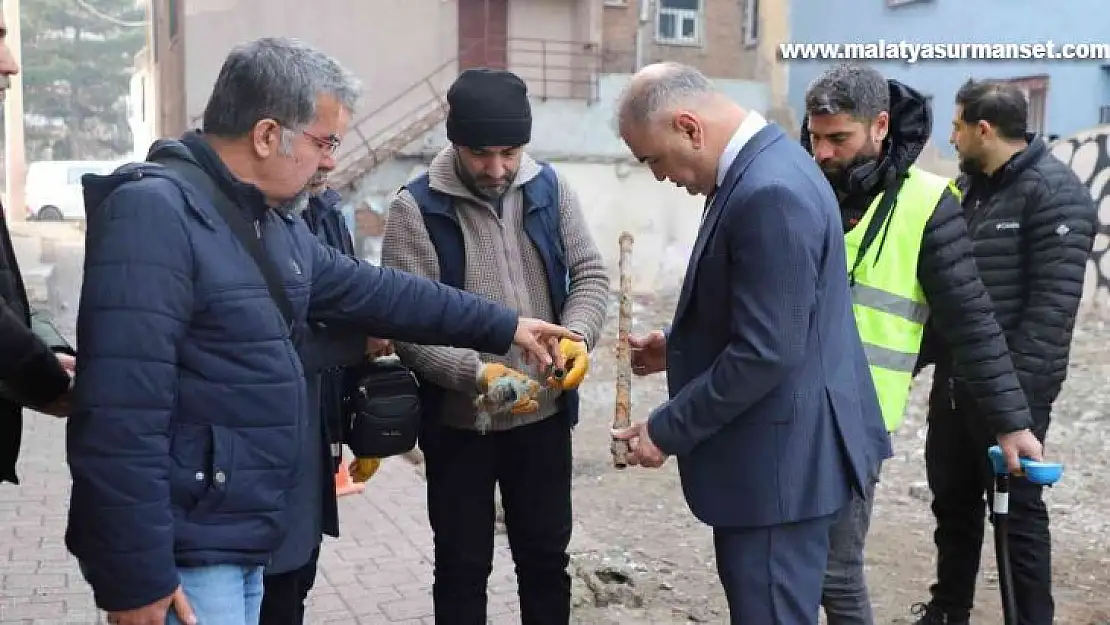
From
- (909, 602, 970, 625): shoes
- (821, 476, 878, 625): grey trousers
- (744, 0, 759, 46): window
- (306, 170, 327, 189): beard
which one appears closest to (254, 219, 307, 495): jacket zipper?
(306, 170, 327, 189): beard

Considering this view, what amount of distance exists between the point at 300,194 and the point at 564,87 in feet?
51.2

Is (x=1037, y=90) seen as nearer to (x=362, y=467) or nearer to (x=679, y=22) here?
(x=679, y=22)

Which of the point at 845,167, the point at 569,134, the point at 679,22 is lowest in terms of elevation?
the point at 845,167

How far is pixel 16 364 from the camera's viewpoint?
2260 mm

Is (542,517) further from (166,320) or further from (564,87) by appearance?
(564,87)

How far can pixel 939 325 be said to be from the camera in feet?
10.4

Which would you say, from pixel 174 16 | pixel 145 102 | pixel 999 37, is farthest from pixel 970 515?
pixel 145 102

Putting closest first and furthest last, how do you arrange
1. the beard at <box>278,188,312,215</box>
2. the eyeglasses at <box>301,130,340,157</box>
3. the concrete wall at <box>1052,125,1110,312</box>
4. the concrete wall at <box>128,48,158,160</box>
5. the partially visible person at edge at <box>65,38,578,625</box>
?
the partially visible person at edge at <box>65,38,578,625</box> < the eyeglasses at <box>301,130,340,157</box> < the beard at <box>278,188,312,215</box> < the concrete wall at <box>1052,125,1110,312</box> < the concrete wall at <box>128,48,158,160</box>

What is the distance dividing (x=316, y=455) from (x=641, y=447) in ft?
2.67

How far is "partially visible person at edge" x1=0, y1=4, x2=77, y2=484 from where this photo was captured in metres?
2.26

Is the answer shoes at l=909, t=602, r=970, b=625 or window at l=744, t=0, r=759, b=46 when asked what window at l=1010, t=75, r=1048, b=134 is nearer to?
window at l=744, t=0, r=759, b=46

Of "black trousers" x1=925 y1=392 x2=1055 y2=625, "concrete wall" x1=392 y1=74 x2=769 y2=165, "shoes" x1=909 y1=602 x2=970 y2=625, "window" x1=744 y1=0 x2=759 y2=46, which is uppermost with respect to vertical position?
"window" x1=744 y1=0 x2=759 y2=46

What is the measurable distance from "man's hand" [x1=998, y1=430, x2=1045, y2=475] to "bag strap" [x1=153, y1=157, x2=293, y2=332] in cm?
220

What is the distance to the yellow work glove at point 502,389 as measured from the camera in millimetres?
3090
